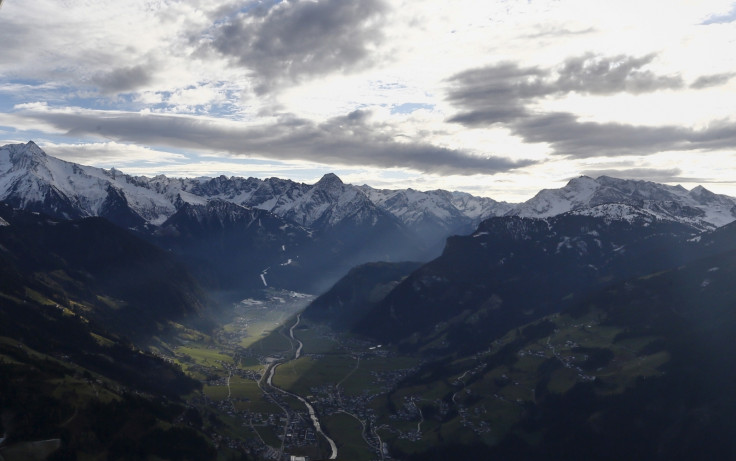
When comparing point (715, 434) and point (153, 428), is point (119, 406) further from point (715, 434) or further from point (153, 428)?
point (715, 434)

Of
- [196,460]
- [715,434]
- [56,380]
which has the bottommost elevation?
[196,460]

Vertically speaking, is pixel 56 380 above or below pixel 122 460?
above

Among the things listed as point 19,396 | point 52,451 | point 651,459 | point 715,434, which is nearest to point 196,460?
point 52,451

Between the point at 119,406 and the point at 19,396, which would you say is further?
the point at 119,406

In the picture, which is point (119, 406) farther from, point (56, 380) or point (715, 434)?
point (715, 434)

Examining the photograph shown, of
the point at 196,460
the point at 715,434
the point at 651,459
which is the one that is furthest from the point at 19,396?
the point at 715,434

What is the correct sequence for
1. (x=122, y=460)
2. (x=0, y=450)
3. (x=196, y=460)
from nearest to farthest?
(x=0, y=450) → (x=122, y=460) → (x=196, y=460)

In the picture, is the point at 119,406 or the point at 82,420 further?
the point at 119,406

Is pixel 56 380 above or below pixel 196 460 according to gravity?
above

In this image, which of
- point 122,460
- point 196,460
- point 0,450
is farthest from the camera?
point 196,460
